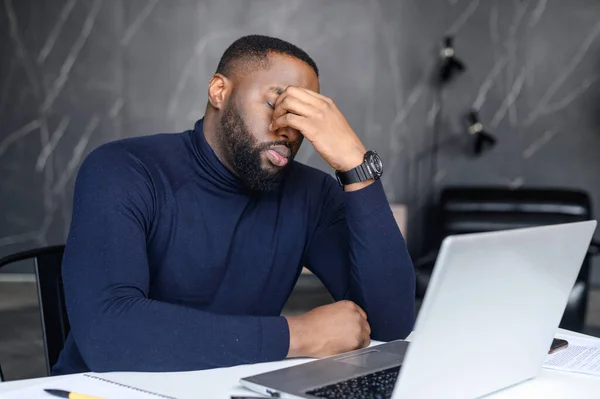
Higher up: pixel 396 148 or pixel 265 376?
pixel 396 148

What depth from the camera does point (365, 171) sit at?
5.23 feet

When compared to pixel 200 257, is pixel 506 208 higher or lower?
higher

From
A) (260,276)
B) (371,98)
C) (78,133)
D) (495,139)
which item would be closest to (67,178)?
(78,133)

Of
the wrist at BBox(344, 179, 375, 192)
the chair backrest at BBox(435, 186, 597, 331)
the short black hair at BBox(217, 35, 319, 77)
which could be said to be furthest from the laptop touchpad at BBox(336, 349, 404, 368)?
the chair backrest at BBox(435, 186, 597, 331)

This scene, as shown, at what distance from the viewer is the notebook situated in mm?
1081

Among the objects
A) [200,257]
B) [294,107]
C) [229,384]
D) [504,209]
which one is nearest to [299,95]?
[294,107]

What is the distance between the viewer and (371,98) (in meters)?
5.36

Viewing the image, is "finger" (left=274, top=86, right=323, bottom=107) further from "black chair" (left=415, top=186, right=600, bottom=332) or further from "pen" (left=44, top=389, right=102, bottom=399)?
"black chair" (left=415, top=186, right=600, bottom=332)

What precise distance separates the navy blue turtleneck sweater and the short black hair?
0.54 feet

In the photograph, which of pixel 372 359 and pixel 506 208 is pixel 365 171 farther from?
pixel 506 208

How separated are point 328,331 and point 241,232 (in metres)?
0.39

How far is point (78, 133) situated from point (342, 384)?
4564 millimetres

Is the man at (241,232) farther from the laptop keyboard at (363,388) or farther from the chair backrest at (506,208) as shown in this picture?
the chair backrest at (506,208)

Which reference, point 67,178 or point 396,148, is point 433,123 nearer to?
point 396,148
